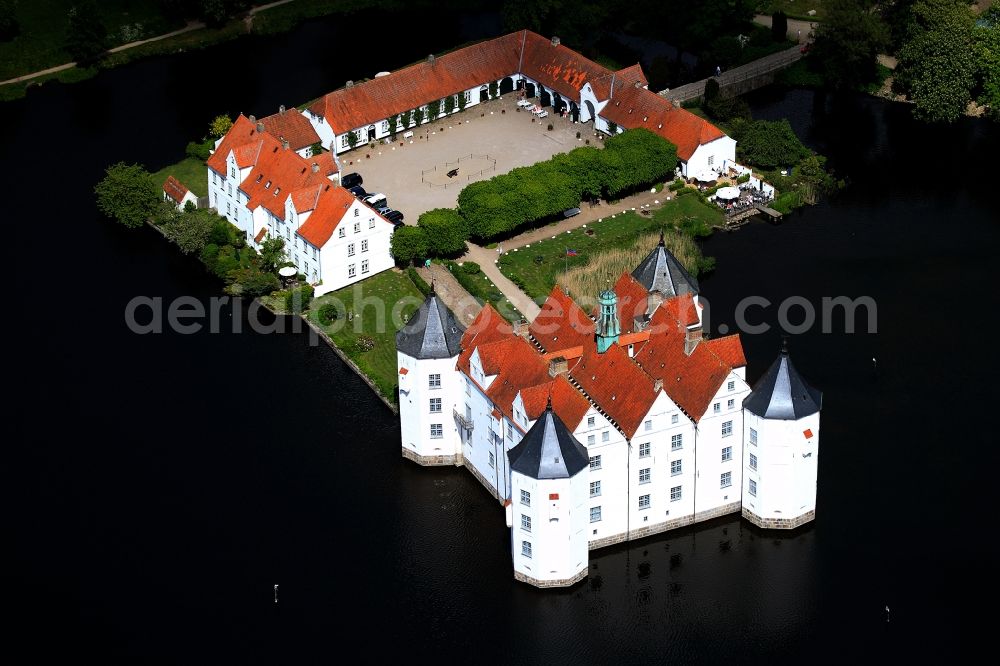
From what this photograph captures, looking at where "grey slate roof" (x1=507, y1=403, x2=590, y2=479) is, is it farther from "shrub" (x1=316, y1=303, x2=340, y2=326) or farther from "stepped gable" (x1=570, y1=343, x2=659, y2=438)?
"shrub" (x1=316, y1=303, x2=340, y2=326)

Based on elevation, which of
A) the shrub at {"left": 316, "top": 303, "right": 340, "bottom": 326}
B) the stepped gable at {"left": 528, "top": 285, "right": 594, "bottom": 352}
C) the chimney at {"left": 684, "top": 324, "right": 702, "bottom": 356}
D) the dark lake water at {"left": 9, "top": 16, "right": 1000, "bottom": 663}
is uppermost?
the chimney at {"left": 684, "top": 324, "right": 702, "bottom": 356}

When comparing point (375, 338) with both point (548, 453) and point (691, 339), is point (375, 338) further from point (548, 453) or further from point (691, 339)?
point (548, 453)

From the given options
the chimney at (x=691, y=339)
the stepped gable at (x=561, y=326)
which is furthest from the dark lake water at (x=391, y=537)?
the chimney at (x=691, y=339)

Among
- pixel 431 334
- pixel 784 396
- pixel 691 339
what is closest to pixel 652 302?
pixel 691 339

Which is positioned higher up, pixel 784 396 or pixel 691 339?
pixel 691 339

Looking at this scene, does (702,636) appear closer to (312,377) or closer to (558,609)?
(558,609)

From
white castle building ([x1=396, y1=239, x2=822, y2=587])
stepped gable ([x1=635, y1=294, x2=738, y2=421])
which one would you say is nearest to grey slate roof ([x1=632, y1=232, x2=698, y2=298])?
white castle building ([x1=396, y1=239, x2=822, y2=587])
